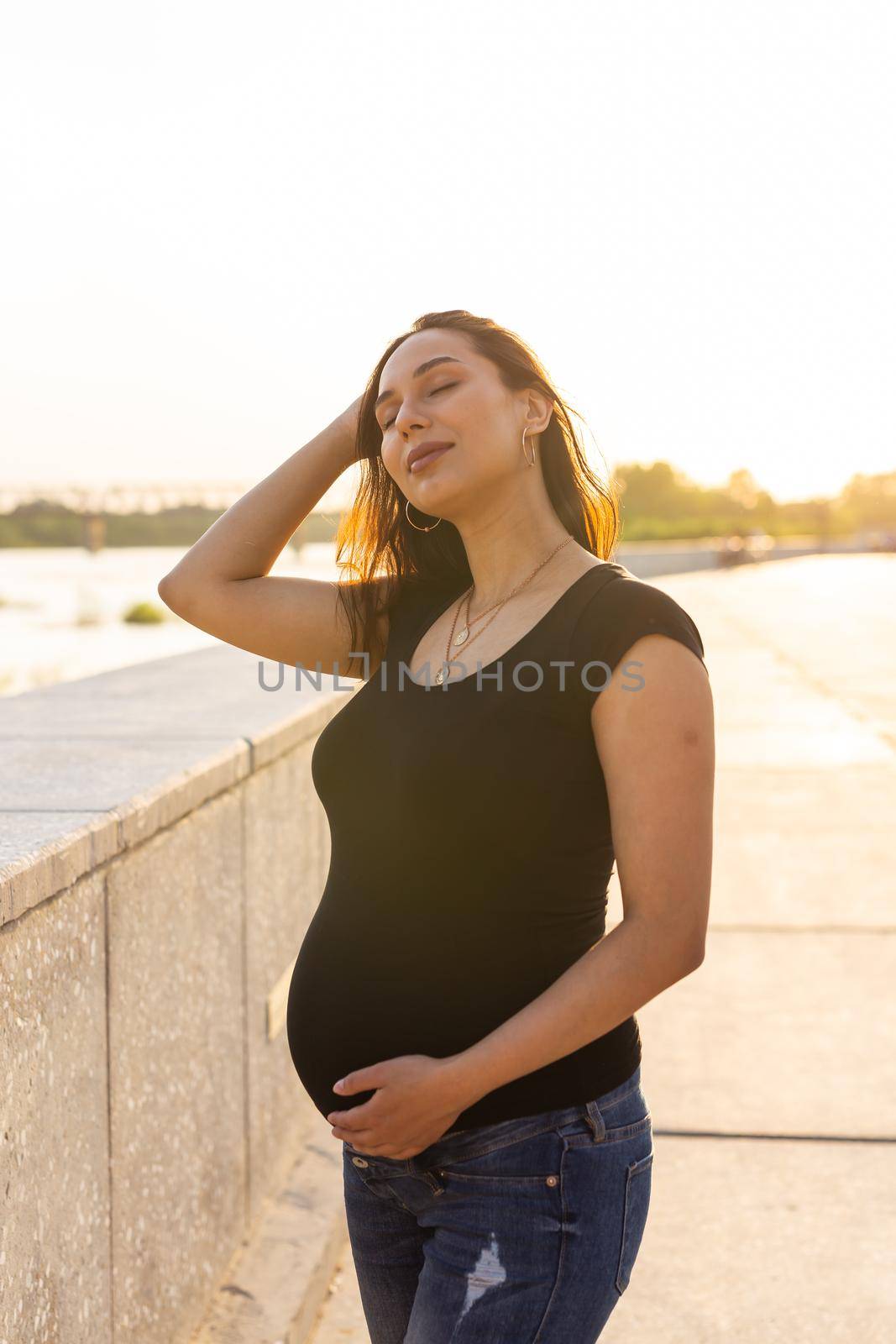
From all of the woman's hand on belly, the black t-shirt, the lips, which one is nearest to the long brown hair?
the lips

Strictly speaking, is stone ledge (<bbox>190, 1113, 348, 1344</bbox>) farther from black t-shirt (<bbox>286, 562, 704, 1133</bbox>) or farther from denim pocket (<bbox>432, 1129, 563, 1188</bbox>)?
denim pocket (<bbox>432, 1129, 563, 1188</bbox>)

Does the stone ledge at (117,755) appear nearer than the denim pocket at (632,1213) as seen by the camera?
No

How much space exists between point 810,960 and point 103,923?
371 cm

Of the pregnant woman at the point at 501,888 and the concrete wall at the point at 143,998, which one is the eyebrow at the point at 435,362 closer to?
the pregnant woman at the point at 501,888

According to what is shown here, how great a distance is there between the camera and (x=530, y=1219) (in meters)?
1.61

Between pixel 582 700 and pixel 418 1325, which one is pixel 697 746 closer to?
pixel 582 700

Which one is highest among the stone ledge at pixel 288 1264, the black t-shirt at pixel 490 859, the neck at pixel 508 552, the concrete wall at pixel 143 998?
the neck at pixel 508 552

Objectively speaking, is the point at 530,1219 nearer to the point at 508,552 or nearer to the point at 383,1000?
the point at 383,1000

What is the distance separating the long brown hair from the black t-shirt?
305 mm

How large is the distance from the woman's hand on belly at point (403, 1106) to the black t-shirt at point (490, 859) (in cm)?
7

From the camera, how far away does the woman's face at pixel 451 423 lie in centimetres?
189

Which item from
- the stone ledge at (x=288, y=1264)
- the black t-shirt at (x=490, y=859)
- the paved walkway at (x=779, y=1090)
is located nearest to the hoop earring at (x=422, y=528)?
the black t-shirt at (x=490, y=859)

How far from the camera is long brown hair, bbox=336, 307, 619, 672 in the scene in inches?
78.1

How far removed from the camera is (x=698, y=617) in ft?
69.6
